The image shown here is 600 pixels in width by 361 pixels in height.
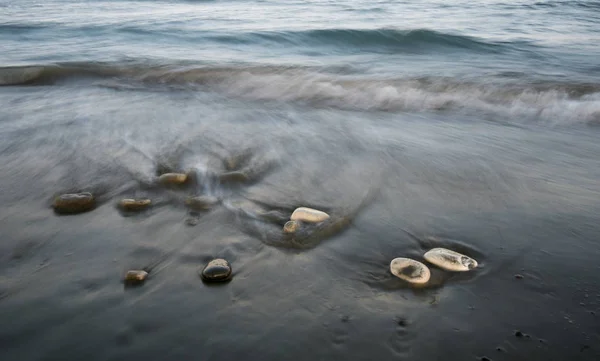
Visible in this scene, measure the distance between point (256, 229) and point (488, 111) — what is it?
11.8 feet

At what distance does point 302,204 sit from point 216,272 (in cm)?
82

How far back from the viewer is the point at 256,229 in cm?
226

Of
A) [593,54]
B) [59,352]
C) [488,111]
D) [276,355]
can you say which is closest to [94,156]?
[59,352]

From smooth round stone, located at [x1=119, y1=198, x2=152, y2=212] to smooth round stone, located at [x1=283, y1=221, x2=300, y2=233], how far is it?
843mm

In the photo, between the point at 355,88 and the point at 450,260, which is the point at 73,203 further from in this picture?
the point at 355,88

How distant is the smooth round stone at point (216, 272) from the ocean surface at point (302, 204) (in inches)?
1.8

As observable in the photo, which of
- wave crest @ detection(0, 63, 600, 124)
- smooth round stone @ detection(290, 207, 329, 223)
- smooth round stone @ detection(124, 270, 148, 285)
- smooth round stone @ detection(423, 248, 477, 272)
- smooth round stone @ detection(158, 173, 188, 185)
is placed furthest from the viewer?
wave crest @ detection(0, 63, 600, 124)

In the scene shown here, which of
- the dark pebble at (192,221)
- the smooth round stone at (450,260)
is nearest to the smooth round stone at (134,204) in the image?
the dark pebble at (192,221)

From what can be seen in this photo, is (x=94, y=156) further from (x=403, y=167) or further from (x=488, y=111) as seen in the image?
(x=488, y=111)

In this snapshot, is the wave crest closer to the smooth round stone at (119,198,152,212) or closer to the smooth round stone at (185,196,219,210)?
the smooth round stone at (185,196,219,210)

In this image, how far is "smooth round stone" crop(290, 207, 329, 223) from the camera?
2.29 m

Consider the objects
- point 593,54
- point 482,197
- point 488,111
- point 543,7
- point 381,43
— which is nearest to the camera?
point 482,197

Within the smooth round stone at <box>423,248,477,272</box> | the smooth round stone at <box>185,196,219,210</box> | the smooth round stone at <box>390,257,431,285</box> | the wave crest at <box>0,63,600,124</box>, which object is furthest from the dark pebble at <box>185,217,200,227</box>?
the wave crest at <box>0,63,600,124</box>

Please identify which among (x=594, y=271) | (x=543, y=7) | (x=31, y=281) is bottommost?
(x=31, y=281)
